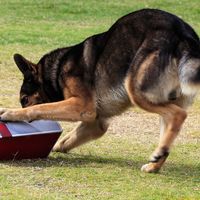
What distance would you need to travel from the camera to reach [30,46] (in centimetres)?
1544

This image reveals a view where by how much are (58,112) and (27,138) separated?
439mm

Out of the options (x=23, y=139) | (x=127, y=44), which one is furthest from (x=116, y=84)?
(x=23, y=139)

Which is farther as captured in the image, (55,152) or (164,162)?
(55,152)

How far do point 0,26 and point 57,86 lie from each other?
10308 mm

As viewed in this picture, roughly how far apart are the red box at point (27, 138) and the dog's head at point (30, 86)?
→ 0.41m

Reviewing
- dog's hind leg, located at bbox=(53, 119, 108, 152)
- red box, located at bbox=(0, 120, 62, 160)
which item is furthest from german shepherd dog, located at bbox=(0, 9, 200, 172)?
red box, located at bbox=(0, 120, 62, 160)

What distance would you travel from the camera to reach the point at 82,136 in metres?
8.34

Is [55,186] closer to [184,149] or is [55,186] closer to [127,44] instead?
[127,44]

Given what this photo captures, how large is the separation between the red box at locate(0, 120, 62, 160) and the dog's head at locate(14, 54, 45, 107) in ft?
1.33

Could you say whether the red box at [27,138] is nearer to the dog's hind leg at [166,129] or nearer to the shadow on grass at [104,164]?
the shadow on grass at [104,164]

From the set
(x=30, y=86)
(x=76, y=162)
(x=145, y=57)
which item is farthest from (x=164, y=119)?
(x=30, y=86)

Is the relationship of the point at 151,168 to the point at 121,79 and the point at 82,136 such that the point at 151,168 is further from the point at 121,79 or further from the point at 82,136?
the point at 82,136

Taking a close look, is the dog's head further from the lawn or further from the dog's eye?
the lawn

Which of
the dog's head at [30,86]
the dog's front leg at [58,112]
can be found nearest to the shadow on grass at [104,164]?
the dog's front leg at [58,112]
